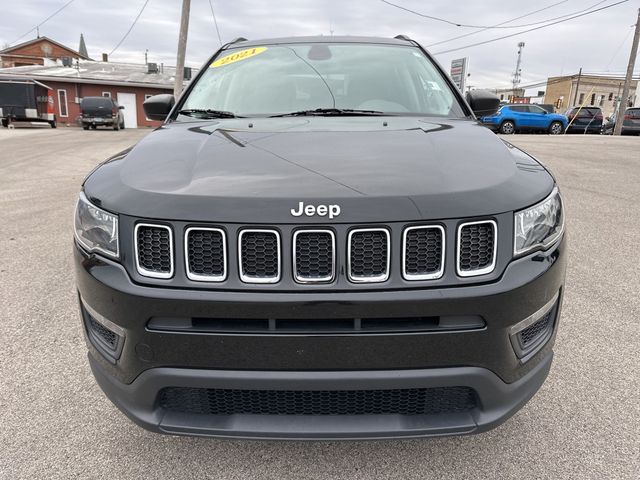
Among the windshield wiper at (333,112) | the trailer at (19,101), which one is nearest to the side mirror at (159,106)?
the windshield wiper at (333,112)

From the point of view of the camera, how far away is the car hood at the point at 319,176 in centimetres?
162

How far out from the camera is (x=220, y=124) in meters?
2.53

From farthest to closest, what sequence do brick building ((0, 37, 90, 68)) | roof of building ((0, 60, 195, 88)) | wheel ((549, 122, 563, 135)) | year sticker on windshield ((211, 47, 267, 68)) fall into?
1. brick building ((0, 37, 90, 68))
2. roof of building ((0, 60, 195, 88))
3. wheel ((549, 122, 563, 135))
4. year sticker on windshield ((211, 47, 267, 68))

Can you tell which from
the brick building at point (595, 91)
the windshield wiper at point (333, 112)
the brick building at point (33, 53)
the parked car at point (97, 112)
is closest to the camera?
the windshield wiper at point (333, 112)

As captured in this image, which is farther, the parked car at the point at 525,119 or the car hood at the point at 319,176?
the parked car at the point at 525,119

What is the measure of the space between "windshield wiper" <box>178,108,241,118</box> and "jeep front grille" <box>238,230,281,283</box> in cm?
135

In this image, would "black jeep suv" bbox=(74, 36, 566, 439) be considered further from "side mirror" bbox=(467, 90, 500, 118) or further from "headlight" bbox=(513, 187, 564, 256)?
"side mirror" bbox=(467, 90, 500, 118)

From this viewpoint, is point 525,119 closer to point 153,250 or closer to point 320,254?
point 320,254

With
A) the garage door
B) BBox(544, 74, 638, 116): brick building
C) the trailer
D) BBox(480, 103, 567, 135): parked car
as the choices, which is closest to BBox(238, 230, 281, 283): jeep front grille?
BBox(480, 103, 567, 135): parked car

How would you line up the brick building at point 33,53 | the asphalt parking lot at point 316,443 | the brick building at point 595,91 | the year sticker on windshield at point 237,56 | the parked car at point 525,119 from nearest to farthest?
the asphalt parking lot at point 316,443 → the year sticker on windshield at point 237,56 → the parked car at point 525,119 → the brick building at point 33,53 → the brick building at point 595,91

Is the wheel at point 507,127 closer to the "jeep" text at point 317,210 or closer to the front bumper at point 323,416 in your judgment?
the front bumper at point 323,416

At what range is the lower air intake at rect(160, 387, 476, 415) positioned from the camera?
173cm

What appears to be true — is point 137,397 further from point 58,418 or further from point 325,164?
point 325,164

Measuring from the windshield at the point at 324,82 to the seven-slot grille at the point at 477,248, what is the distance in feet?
4.37
